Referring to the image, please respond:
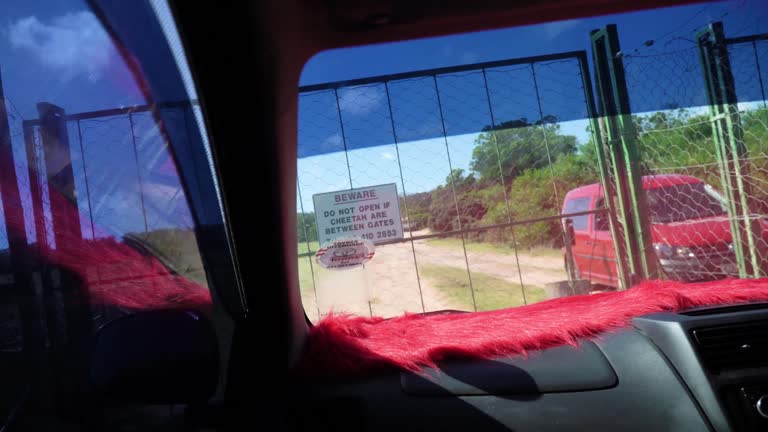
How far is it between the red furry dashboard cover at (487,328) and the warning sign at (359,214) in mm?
471

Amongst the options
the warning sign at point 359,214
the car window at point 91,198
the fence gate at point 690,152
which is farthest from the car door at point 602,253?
the car window at point 91,198

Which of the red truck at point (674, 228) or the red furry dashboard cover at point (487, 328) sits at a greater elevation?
the red truck at point (674, 228)

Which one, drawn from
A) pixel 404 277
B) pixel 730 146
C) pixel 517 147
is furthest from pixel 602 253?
pixel 404 277

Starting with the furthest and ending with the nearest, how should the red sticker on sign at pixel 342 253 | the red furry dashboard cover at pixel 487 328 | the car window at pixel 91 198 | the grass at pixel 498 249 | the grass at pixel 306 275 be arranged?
1. the grass at pixel 498 249
2. the red sticker on sign at pixel 342 253
3. the grass at pixel 306 275
4. the red furry dashboard cover at pixel 487 328
5. the car window at pixel 91 198

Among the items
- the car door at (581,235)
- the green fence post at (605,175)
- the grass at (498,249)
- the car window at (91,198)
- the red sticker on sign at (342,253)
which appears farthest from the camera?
the green fence post at (605,175)

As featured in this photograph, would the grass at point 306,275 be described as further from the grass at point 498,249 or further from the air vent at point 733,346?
the air vent at point 733,346

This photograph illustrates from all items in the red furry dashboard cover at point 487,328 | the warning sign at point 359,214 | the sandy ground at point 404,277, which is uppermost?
the warning sign at point 359,214

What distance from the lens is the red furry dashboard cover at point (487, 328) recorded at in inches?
78.2

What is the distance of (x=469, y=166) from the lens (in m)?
3.43

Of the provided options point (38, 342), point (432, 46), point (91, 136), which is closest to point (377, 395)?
point (38, 342)

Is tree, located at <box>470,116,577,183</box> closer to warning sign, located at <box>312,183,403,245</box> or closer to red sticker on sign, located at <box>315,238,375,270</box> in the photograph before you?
warning sign, located at <box>312,183,403,245</box>

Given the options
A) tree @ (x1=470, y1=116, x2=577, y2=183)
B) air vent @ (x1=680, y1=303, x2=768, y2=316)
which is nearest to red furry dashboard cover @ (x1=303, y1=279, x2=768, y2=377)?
air vent @ (x1=680, y1=303, x2=768, y2=316)

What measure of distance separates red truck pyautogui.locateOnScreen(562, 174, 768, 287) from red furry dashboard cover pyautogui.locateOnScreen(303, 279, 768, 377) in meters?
1.11

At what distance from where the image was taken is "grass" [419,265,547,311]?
3236 mm
